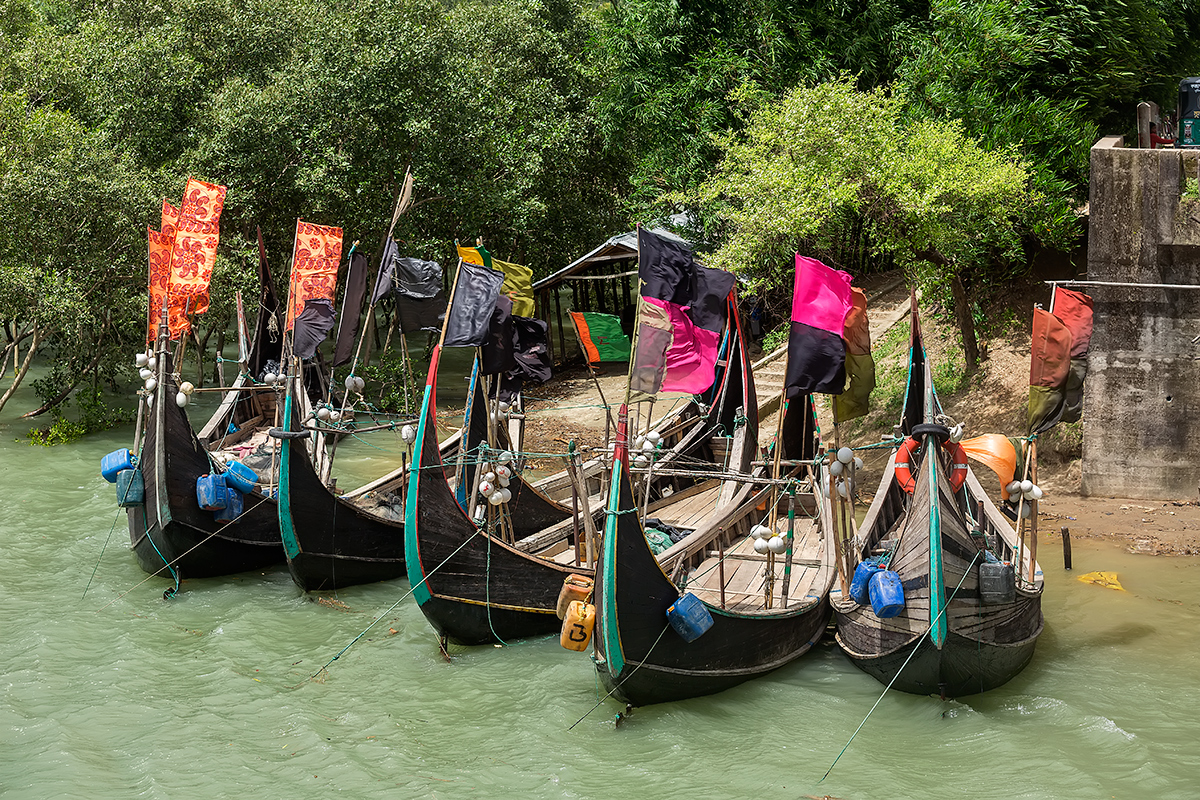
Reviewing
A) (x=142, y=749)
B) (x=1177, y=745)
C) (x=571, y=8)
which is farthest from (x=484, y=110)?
(x=1177, y=745)

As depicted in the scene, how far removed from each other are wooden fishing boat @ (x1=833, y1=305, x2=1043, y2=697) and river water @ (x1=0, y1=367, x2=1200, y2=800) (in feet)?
1.06

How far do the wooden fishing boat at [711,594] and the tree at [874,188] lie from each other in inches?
164

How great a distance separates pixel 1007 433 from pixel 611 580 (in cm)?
991

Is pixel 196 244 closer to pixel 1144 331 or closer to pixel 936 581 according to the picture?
pixel 936 581

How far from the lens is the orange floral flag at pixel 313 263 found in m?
13.7

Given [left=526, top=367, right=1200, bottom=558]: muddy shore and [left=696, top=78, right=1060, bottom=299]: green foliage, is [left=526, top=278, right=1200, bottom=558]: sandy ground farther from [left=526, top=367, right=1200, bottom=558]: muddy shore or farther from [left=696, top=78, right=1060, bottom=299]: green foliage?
[left=696, top=78, right=1060, bottom=299]: green foliage

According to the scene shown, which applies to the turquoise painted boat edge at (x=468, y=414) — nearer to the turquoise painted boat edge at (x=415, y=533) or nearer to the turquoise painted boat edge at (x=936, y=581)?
the turquoise painted boat edge at (x=415, y=533)

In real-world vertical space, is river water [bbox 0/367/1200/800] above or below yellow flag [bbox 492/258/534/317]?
below

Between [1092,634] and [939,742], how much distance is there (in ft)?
10.8

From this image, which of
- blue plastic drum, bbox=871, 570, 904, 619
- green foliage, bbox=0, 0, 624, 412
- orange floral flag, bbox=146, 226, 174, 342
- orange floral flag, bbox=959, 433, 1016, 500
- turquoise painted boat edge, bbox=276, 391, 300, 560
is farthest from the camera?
green foliage, bbox=0, 0, 624, 412

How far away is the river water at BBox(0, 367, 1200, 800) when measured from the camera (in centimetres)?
861

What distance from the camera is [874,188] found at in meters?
15.7

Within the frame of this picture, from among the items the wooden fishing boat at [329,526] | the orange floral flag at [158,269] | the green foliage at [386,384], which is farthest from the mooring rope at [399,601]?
the green foliage at [386,384]

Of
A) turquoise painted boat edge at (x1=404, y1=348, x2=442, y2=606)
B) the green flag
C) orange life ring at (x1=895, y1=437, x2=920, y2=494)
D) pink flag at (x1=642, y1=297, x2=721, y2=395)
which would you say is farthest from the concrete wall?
turquoise painted boat edge at (x1=404, y1=348, x2=442, y2=606)
